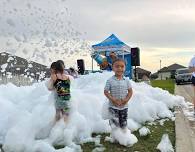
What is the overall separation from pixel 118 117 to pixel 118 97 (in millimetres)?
321

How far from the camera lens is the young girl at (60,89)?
24.9 ft

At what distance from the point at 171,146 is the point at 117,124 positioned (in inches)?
36.4

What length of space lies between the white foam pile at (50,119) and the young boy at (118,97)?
18cm

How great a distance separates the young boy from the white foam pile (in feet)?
0.60

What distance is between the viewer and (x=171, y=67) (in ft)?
490

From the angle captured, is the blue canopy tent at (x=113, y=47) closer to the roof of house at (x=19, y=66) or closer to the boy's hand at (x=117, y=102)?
the roof of house at (x=19, y=66)

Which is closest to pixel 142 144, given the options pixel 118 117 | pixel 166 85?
pixel 118 117

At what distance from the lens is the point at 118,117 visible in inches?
291

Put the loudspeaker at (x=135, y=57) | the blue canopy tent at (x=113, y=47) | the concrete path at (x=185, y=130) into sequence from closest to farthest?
the concrete path at (x=185, y=130) < the blue canopy tent at (x=113, y=47) < the loudspeaker at (x=135, y=57)

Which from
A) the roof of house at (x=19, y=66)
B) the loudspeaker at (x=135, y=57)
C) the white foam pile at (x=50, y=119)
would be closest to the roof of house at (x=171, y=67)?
the loudspeaker at (x=135, y=57)

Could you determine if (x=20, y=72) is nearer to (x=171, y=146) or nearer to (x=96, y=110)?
(x=96, y=110)

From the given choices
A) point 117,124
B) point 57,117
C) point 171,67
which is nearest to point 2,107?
point 57,117

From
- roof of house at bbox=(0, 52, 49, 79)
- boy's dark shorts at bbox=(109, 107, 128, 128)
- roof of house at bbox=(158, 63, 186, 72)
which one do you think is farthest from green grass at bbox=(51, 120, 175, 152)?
roof of house at bbox=(158, 63, 186, 72)

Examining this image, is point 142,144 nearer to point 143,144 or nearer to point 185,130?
point 143,144
